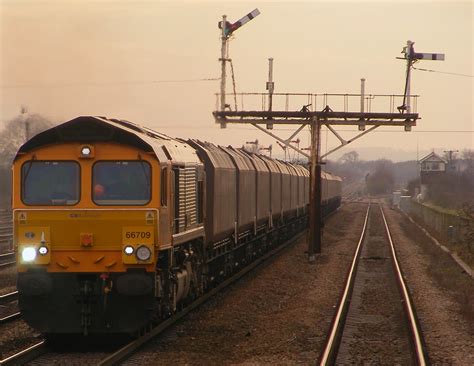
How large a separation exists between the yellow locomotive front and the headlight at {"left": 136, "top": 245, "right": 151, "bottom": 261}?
0.04ft

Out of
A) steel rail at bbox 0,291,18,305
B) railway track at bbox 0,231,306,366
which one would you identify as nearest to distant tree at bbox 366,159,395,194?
steel rail at bbox 0,291,18,305

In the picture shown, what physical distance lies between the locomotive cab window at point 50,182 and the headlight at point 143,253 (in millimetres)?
1277

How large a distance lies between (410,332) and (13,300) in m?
8.97

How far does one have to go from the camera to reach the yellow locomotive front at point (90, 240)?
41.1 feet

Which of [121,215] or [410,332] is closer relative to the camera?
[121,215]

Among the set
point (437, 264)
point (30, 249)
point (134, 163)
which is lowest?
point (437, 264)

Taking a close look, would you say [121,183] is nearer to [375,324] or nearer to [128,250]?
[128,250]

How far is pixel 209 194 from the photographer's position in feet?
61.0

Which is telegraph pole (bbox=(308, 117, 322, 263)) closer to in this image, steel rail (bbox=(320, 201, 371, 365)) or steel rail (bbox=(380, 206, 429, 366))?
steel rail (bbox=(320, 201, 371, 365))

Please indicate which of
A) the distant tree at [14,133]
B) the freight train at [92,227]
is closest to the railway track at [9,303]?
the freight train at [92,227]

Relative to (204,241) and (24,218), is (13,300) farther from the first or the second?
(24,218)

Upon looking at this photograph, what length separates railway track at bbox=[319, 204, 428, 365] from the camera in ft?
41.5

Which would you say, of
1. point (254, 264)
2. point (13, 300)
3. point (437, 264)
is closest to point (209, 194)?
point (13, 300)

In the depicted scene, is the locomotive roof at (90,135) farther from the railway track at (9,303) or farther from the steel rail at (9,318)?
the railway track at (9,303)
